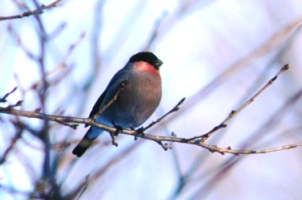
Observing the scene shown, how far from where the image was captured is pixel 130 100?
16.0 feet

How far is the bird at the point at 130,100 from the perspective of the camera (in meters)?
4.89

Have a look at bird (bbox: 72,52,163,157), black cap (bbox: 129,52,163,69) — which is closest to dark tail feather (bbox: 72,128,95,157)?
bird (bbox: 72,52,163,157)

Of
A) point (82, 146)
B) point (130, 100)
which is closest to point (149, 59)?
point (130, 100)

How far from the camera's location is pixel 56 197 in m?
2.38

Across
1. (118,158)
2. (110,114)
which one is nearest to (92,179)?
(118,158)

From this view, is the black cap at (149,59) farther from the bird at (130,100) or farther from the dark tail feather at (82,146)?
the dark tail feather at (82,146)

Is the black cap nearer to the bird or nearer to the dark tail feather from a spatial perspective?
the bird

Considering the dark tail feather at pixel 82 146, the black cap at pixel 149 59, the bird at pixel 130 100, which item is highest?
the black cap at pixel 149 59

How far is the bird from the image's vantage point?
4.89m

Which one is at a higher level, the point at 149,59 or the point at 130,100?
the point at 149,59

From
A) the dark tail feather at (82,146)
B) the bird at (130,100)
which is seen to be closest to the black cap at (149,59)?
the bird at (130,100)

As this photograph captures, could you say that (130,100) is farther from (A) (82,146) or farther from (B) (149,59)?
(B) (149,59)

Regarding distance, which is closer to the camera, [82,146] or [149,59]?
[82,146]

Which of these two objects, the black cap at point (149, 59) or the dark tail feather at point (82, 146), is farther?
the black cap at point (149, 59)
